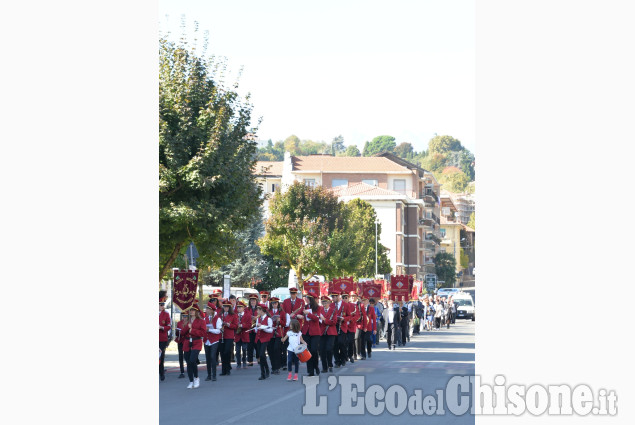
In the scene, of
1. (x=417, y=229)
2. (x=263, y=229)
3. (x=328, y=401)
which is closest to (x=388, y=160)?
(x=417, y=229)

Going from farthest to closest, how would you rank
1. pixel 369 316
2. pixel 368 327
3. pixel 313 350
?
pixel 369 316
pixel 368 327
pixel 313 350

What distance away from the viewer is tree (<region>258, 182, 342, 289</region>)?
63.3m

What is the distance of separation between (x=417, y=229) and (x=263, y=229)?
45.2 meters

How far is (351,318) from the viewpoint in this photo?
24.4m

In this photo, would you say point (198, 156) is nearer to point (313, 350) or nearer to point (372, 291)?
point (313, 350)

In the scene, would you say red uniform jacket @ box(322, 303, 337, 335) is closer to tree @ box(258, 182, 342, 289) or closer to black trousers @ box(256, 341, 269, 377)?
black trousers @ box(256, 341, 269, 377)

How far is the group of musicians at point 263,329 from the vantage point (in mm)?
19953

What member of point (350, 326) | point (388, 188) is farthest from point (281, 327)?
point (388, 188)

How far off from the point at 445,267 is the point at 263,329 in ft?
373

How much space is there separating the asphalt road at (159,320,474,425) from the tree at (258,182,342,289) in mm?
34891

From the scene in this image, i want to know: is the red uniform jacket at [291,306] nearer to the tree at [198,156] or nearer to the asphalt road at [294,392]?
the asphalt road at [294,392]

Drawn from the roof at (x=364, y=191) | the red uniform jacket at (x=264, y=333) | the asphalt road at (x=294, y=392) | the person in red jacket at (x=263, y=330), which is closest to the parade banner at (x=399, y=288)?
the asphalt road at (x=294, y=392)

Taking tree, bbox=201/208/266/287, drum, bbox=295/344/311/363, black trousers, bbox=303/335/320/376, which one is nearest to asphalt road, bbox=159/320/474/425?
black trousers, bbox=303/335/320/376

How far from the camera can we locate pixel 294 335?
2069 centimetres
